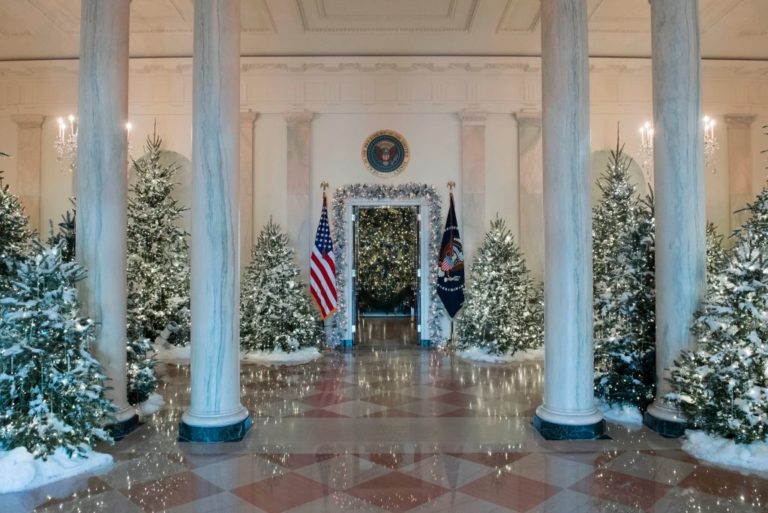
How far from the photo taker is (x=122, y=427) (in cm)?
528

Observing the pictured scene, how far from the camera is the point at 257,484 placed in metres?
→ 4.18

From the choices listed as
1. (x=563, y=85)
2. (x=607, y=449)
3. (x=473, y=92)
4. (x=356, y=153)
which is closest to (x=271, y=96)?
(x=356, y=153)

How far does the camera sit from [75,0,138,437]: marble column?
5223 mm

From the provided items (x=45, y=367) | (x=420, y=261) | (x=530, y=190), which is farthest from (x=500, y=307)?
(x=45, y=367)

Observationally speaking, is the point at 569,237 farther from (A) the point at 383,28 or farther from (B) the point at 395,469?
(A) the point at 383,28

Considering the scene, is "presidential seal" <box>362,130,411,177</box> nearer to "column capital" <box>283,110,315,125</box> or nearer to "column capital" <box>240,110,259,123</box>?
"column capital" <box>283,110,315,125</box>

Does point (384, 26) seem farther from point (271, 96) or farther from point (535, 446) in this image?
point (535, 446)

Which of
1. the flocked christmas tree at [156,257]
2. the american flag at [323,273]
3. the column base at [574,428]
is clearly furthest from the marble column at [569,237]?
the flocked christmas tree at [156,257]

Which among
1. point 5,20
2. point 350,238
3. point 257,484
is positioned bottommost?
point 257,484

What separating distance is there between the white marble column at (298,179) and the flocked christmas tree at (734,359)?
741 centimetres

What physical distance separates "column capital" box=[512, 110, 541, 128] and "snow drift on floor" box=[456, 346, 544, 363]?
4.32m

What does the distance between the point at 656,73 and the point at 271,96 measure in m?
7.40

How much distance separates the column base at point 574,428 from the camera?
5145 mm

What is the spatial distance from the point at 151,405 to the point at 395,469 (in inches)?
126
